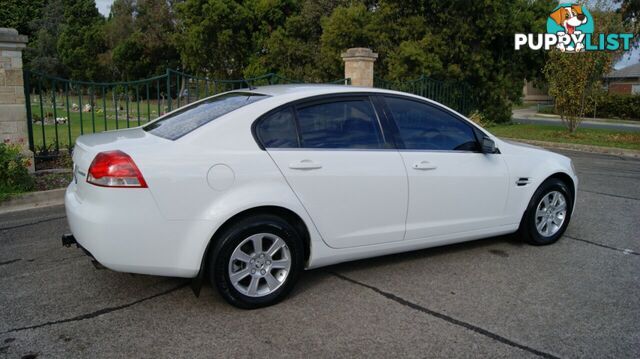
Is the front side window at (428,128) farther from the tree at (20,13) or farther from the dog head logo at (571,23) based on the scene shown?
the tree at (20,13)

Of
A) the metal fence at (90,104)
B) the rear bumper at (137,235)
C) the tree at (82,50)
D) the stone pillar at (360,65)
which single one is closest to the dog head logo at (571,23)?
the stone pillar at (360,65)

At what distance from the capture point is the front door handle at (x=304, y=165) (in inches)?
157

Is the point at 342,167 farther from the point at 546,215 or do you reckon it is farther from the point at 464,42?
the point at 464,42

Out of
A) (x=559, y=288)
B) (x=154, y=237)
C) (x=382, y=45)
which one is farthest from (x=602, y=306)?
(x=382, y=45)

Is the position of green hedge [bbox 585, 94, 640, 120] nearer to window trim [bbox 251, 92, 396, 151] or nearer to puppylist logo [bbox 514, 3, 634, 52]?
puppylist logo [bbox 514, 3, 634, 52]

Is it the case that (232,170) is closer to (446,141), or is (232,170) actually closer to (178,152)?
(178,152)

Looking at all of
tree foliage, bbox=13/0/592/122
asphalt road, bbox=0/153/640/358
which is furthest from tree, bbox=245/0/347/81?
asphalt road, bbox=0/153/640/358

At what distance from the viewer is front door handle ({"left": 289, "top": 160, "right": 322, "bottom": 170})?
398cm

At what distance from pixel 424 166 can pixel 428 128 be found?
1.36 ft

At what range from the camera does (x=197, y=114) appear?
4434 mm

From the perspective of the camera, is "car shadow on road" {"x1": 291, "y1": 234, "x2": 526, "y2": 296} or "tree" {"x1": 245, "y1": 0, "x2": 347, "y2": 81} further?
"tree" {"x1": 245, "y1": 0, "x2": 347, "y2": 81}

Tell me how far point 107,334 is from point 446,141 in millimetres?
3095

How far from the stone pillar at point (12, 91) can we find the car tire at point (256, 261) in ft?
18.2

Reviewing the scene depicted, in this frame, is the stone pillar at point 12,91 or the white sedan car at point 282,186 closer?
the white sedan car at point 282,186
